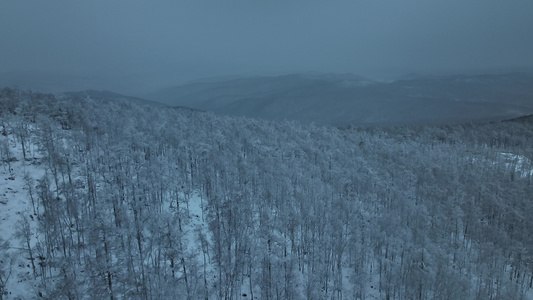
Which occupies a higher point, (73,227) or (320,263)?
(73,227)

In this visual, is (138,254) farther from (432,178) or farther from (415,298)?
(432,178)

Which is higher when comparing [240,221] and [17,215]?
[17,215]

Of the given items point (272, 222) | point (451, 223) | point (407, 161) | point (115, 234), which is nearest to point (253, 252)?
point (272, 222)

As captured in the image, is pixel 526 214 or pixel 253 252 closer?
pixel 253 252

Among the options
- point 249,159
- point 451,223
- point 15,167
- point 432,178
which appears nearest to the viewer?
point 15,167

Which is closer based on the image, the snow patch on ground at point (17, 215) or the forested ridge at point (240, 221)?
the snow patch on ground at point (17, 215)

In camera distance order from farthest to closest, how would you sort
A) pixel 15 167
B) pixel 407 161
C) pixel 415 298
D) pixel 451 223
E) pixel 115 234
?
pixel 407 161
pixel 451 223
pixel 15 167
pixel 415 298
pixel 115 234

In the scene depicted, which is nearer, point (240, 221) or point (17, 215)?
point (17, 215)

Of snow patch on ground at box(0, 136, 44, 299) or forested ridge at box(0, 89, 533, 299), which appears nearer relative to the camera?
snow patch on ground at box(0, 136, 44, 299)
